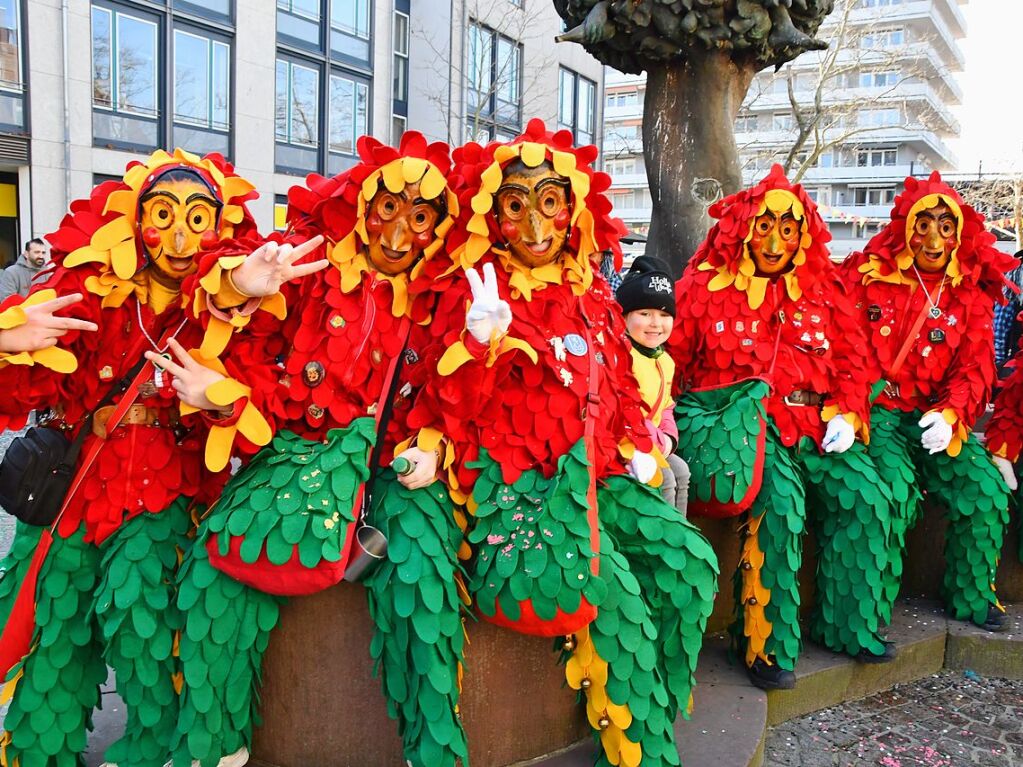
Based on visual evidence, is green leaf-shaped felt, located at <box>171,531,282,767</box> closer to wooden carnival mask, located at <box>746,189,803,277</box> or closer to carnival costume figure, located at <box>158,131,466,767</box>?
carnival costume figure, located at <box>158,131,466,767</box>

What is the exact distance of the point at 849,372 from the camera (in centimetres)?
336

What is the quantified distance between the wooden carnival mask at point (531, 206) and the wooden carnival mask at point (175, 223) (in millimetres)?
856

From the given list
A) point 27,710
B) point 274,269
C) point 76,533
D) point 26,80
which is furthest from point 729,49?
point 26,80

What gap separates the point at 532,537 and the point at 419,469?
360 millimetres

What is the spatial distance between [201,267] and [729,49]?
10.2 ft

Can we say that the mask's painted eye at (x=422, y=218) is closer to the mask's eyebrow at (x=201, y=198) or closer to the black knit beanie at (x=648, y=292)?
the mask's eyebrow at (x=201, y=198)

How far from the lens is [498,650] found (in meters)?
2.46

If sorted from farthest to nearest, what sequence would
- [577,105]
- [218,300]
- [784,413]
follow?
[577,105] → [784,413] → [218,300]

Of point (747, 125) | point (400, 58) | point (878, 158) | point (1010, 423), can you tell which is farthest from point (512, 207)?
point (878, 158)

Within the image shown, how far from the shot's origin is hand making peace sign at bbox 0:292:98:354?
224 cm

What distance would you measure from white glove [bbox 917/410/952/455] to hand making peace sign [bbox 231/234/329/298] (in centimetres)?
253

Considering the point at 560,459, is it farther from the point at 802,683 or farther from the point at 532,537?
the point at 802,683

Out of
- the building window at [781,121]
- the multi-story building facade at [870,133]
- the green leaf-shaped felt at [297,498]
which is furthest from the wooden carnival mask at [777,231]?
the building window at [781,121]

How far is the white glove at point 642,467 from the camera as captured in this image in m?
2.69
